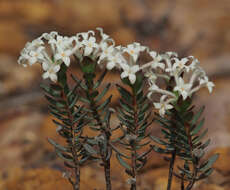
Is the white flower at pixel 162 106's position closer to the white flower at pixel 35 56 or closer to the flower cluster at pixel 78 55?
the flower cluster at pixel 78 55

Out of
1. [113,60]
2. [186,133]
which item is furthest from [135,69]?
[186,133]

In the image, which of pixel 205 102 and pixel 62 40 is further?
pixel 205 102

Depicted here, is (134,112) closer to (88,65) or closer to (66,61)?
(88,65)

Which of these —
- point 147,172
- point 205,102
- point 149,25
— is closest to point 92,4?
point 149,25

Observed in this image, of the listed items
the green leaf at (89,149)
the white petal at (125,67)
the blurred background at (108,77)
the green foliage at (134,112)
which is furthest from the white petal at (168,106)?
the blurred background at (108,77)

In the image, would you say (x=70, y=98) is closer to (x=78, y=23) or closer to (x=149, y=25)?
(x=78, y=23)

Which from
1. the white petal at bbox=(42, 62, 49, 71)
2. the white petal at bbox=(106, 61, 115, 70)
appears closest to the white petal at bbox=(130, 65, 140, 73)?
the white petal at bbox=(106, 61, 115, 70)
